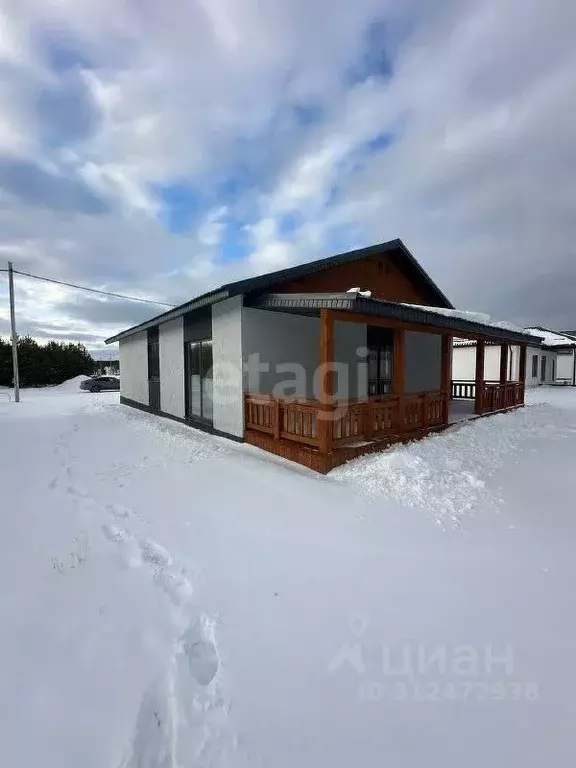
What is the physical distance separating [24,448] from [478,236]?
73.6 ft

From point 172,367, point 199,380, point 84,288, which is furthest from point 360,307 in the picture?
point 84,288

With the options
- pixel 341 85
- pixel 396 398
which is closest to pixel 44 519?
pixel 396 398

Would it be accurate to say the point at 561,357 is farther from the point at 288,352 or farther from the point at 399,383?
the point at 288,352

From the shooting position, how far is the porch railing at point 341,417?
621 cm

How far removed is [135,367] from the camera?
14164 millimetres

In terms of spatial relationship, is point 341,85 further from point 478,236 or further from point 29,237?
point 29,237

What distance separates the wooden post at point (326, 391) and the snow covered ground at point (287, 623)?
3.18 ft

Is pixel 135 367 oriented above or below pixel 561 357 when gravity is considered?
below

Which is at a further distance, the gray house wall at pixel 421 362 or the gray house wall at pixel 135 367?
the gray house wall at pixel 135 367

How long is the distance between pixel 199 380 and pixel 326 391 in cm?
453

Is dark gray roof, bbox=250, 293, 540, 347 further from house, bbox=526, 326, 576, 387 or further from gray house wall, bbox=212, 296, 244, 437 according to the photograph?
house, bbox=526, 326, 576, 387

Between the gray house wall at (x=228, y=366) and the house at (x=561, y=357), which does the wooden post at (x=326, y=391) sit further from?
the house at (x=561, y=357)

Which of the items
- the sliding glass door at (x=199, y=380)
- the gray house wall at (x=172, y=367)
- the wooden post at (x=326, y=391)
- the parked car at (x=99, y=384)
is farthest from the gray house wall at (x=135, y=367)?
the parked car at (x=99, y=384)

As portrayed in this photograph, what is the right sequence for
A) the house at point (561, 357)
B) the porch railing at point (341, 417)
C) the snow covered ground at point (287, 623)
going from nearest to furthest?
the snow covered ground at point (287, 623) < the porch railing at point (341, 417) < the house at point (561, 357)
